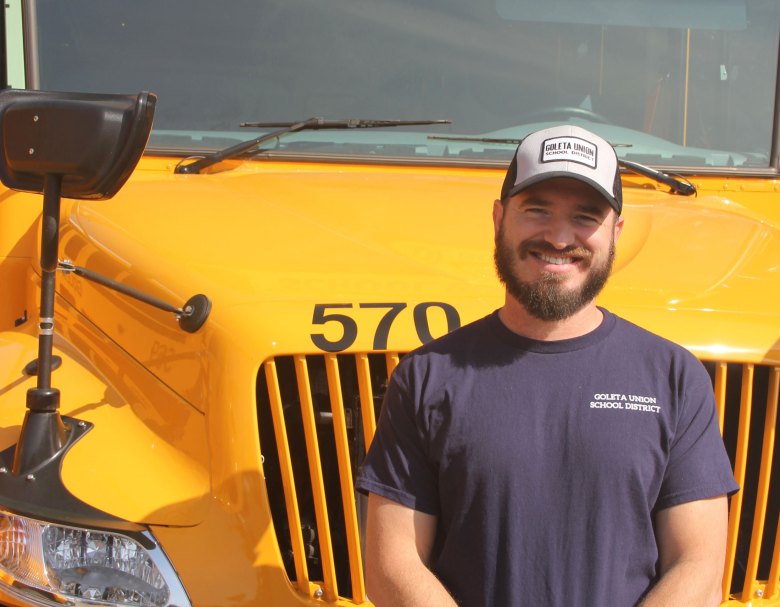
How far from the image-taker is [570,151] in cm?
205

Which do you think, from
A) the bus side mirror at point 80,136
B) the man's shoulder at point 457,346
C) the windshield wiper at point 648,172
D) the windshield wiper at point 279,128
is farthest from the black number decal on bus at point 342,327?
the windshield wiper at point 648,172

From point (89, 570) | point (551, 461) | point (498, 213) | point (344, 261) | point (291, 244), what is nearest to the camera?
point (551, 461)

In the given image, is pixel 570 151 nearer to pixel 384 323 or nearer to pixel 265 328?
pixel 384 323

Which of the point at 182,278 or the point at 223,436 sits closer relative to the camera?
the point at 223,436

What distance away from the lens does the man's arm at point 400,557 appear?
1.91 meters

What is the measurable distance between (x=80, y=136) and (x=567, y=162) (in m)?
1.00

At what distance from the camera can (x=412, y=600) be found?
74.9 inches

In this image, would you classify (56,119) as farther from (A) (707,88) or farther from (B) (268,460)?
(A) (707,88)

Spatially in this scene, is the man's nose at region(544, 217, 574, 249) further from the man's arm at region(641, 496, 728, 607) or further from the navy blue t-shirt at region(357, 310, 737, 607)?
the man's arm at region(641, 496, 728, 607)

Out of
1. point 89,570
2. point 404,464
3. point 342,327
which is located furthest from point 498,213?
point 89,570

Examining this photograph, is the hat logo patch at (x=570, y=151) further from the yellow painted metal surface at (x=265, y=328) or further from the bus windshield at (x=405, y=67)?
the bus windshield at (x=405, y=67)

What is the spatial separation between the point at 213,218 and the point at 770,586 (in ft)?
5.08

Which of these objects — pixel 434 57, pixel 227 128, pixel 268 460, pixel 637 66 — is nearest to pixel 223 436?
pixel 268 460

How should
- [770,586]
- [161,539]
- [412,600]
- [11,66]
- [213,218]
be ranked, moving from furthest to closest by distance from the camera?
[11,66] < [213,218] < [770,586] < [161,539] < [412,600]
